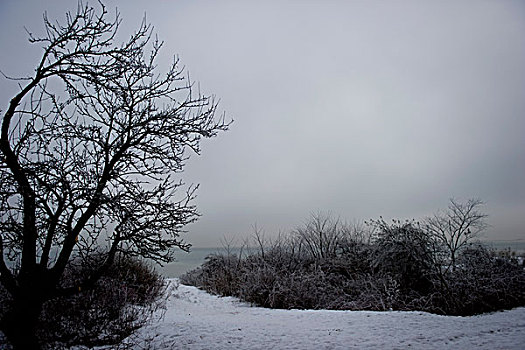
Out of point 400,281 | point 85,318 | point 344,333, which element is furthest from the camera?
point 400,281

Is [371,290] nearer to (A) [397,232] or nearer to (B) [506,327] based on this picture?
(A) [397,232]

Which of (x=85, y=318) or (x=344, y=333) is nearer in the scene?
(x=85, y=318)

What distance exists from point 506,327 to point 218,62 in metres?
8.93

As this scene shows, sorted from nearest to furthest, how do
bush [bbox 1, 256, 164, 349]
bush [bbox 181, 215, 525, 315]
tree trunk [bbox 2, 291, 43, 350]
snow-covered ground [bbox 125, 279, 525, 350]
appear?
tree trunk [bbox 2, 291, 43, 350], bush [bbox 1, 256, 164, 349], snow-covered ground [bbox 125, 279, 525, 350], bush [bbox 181, 215, 525, 315]

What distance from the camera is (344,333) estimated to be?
6621 mm

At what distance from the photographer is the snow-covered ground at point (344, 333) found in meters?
5.88

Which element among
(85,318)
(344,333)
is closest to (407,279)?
(344,333)

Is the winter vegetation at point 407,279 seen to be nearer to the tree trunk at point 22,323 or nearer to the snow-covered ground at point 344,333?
the snow-covered ground at point 344,333

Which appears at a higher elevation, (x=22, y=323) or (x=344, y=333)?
(x=22, y=323)

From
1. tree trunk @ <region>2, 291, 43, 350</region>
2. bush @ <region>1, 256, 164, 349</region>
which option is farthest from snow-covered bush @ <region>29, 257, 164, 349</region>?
tree trunk @ <region>2, 291, 43, 350</region>

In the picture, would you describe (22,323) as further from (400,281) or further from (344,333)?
→ (400,281)

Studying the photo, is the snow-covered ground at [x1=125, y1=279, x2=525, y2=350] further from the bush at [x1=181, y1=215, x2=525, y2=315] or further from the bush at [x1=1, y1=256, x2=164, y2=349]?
the bush at [x1=181, y1=215, x2=525, y2=315]

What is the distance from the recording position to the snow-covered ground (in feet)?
19.3

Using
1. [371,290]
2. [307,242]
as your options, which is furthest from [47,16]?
[307,242]
